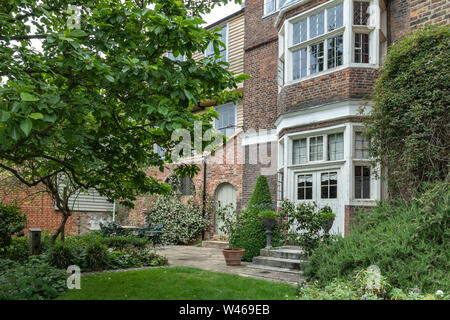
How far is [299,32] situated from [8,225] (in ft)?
30.4

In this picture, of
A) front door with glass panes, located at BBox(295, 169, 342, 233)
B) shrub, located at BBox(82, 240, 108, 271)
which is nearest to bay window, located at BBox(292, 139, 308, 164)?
front door with glass panes, located at BBox(295, 169, 342, 233)

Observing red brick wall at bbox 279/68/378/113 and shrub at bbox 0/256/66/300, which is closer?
shrub at bbox 0/256/66/300

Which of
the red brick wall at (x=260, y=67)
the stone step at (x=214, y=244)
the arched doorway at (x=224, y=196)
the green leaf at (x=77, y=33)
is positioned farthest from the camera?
the arched doorway at (x=224, y=196)

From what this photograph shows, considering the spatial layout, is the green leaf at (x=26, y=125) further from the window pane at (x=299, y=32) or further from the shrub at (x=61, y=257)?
the window pane at (x=299, y=32)

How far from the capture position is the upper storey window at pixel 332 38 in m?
8.75

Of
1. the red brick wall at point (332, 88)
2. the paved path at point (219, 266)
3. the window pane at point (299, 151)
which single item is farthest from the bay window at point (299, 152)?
the paved path at point (219, 266)

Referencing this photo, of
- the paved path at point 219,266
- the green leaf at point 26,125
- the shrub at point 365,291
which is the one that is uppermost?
the green leaf at point 26,125

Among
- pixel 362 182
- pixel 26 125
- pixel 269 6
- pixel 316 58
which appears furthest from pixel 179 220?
pixel 26 125

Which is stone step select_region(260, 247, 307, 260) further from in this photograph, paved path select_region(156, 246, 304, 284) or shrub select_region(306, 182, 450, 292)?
shrub select_region(306, 182, 450, 292)

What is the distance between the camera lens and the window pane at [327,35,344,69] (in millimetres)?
8953

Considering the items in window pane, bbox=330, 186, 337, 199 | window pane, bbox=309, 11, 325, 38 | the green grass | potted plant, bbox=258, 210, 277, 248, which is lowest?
the green grass

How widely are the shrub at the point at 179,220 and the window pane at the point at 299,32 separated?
25.5 ft

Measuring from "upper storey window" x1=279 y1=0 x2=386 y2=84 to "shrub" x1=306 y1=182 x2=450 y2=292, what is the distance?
13.6ft
